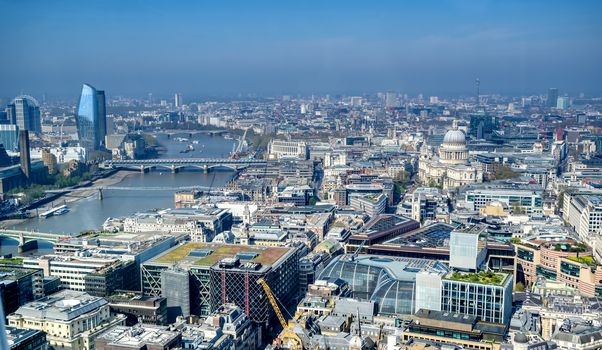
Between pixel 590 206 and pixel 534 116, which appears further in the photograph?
pixel 534 116

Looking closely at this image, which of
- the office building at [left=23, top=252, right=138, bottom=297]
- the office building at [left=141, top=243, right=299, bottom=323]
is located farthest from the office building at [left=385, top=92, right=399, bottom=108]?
the office building at [left=23, top=252, right=138, bottom=297]

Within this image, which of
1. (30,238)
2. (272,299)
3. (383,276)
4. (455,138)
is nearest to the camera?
(272,299)

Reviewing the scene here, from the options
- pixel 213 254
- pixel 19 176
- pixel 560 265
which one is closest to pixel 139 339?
pixel 213 254

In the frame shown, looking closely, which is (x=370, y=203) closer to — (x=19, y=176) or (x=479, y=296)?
(x=479, y=296)

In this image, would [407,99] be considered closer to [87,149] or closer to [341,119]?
[341,119]

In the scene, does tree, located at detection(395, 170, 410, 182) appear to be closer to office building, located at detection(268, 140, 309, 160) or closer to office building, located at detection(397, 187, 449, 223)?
office building, located at detection(397, 187, 449, 223)

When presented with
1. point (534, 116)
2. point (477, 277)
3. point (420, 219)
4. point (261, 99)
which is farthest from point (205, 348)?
point (261, 99)

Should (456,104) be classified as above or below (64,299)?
above
